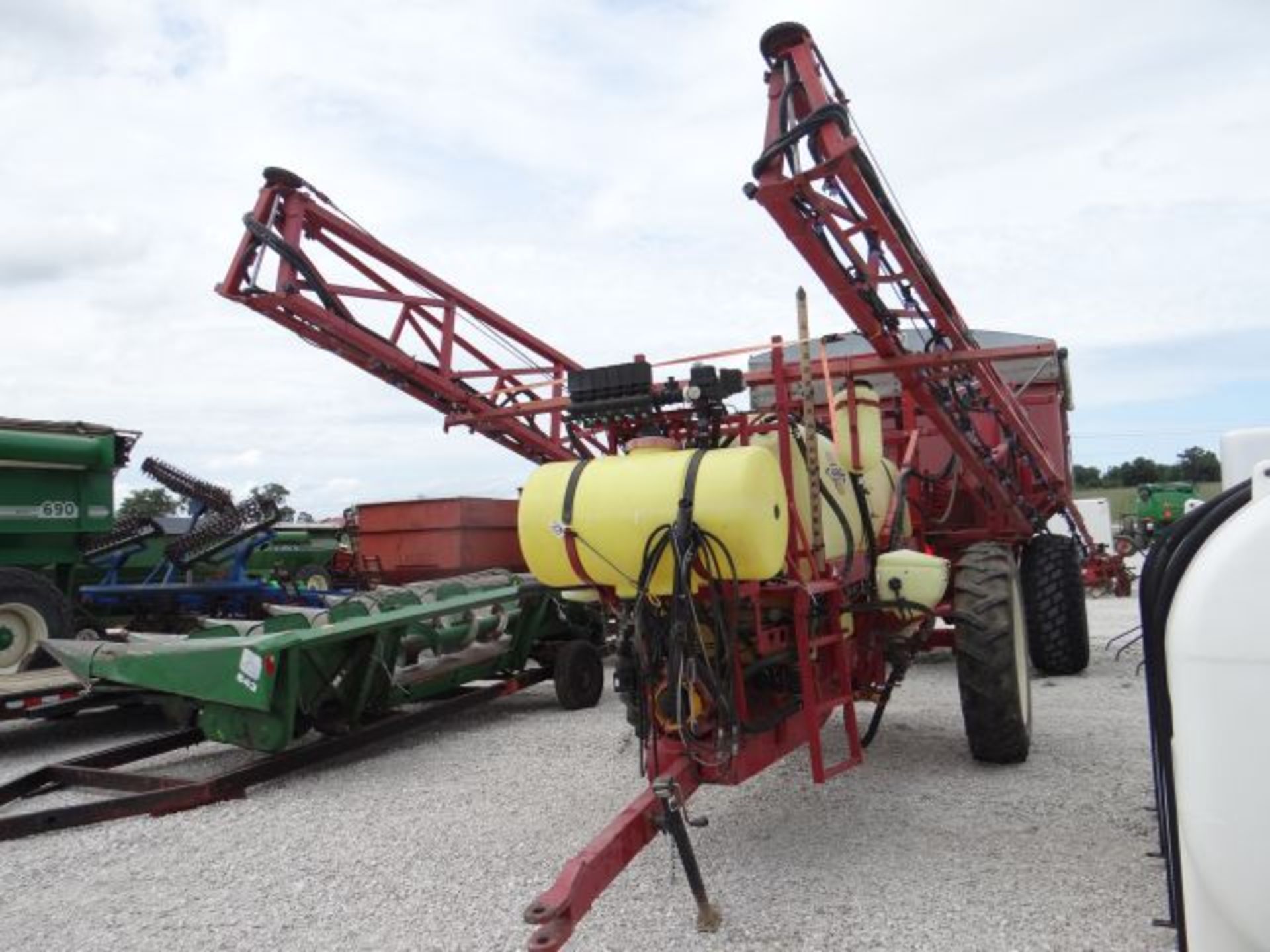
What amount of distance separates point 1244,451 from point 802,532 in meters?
1.58

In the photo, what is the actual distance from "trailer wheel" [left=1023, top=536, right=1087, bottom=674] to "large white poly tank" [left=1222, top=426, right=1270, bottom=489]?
499cm

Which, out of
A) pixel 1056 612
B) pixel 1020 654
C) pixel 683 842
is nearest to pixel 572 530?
pixel 683 842

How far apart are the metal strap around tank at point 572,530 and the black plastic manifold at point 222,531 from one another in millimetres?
7519

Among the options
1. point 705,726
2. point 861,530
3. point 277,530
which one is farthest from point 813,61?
point 277,530

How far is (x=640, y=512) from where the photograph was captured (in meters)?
3.62

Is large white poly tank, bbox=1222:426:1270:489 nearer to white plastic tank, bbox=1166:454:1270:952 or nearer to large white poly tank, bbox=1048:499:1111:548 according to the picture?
white plastic tank, bbox=1166:454:1270:952

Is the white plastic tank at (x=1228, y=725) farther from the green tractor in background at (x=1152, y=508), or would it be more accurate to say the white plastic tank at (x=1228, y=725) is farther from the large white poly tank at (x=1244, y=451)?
the green tractor in background at (x=1152, y=508)

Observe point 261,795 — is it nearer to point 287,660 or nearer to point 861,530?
point 287,660

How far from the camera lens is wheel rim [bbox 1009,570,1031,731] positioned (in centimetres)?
493

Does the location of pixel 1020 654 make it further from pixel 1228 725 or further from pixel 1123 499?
pixel 1123 499

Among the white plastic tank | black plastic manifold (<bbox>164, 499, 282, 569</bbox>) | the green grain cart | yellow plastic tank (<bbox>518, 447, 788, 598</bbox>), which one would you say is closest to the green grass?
black plastic manifold (<bbox>164, 499, 282, 569</bbox>)

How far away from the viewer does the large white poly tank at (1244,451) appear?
2.89 metres

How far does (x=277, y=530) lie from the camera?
1395cm

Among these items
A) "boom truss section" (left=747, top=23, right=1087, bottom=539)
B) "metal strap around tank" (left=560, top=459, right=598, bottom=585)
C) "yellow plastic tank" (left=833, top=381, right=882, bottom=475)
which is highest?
"boom truss section" (left=747, top=23, right=1087, bottom=539)
